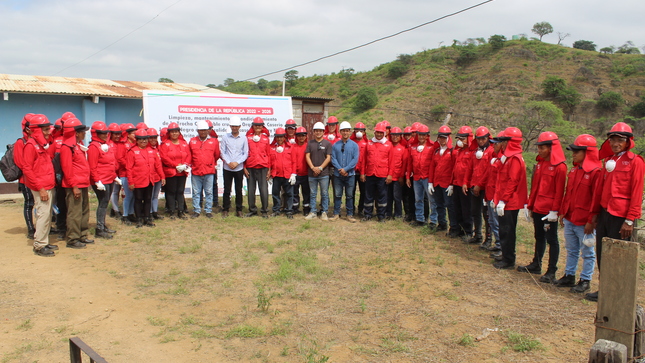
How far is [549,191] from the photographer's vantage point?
235 inches

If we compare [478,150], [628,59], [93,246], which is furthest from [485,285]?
[628,59]

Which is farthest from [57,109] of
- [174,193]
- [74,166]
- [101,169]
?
[74,166]

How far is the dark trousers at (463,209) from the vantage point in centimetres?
791

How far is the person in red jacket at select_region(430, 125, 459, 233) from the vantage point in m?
8.15

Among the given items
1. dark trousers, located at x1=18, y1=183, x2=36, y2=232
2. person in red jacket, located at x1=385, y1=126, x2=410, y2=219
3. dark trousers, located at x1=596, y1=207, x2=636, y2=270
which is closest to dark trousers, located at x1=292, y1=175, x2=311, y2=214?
person in red jacket, located at x1=385, y1=126, x2=410, y2=219

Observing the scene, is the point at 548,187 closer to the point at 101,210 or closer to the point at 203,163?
the point at 203,163

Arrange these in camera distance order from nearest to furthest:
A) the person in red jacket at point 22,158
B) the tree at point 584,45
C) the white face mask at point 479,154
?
the person in red jacket at point 22,158 < the white face mask at point 479,154 < the tree at point 584,45

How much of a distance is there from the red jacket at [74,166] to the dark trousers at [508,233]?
20.9 ft

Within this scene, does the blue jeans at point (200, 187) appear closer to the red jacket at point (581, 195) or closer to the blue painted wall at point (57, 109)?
the blue painted wall at point (57, 109)

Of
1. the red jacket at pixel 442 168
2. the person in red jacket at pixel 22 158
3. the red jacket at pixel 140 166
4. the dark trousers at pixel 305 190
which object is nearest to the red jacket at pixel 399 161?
the red jacket at pixel 442 168

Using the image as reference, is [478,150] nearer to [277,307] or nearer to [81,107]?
[277,307]

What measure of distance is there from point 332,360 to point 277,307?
1272mm

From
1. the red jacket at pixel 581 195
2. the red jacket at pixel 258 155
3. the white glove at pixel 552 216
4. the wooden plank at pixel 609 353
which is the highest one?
the red jacket at pixel 258 155

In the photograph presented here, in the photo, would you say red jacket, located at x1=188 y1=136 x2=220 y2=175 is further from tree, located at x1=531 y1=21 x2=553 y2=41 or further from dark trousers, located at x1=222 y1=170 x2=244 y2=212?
tree, located at x1=531 y1=21 x2=553 y2=41
